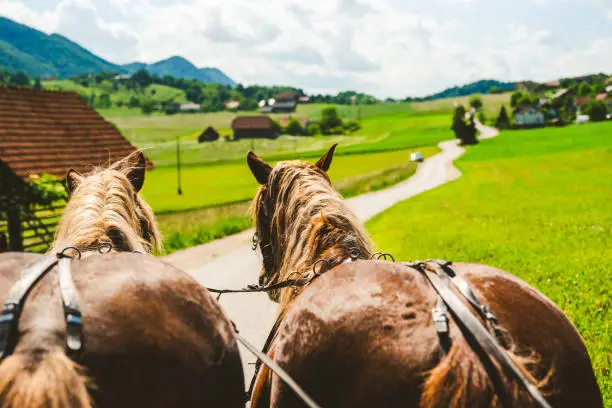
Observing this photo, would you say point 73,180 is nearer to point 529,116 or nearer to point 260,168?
point 260,168

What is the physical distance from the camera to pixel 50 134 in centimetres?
1725

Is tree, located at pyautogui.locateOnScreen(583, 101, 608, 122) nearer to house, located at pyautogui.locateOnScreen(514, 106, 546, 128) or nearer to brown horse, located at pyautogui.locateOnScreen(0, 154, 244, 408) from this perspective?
house, located at pyautogui.locateOnScreen(514, 106, 546, 128)

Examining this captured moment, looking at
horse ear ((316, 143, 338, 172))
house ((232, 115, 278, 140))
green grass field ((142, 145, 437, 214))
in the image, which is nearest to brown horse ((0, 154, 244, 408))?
horse ear ((316, 143, 338, 172))

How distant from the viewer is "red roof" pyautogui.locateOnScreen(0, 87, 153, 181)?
15.4 m

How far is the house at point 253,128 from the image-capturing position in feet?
385

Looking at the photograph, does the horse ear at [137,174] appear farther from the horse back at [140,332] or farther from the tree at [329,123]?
the tree at [329,123]

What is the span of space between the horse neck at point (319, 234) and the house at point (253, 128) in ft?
376

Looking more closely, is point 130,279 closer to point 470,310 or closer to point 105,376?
point 105,376

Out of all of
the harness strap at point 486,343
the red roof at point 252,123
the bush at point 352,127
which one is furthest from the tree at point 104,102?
the harness strap at point 486,343

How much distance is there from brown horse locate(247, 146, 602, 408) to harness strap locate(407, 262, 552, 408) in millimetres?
26

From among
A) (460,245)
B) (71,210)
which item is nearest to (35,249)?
(460,245)

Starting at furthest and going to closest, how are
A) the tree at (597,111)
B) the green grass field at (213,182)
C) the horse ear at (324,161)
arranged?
1. the tree at (597,111)
2. the green grass field at (213,182)
3. the horse ear at (324,161)

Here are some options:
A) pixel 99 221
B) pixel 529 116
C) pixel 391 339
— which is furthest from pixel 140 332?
pixel 529 116

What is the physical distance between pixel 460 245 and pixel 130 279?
43.8 ft
